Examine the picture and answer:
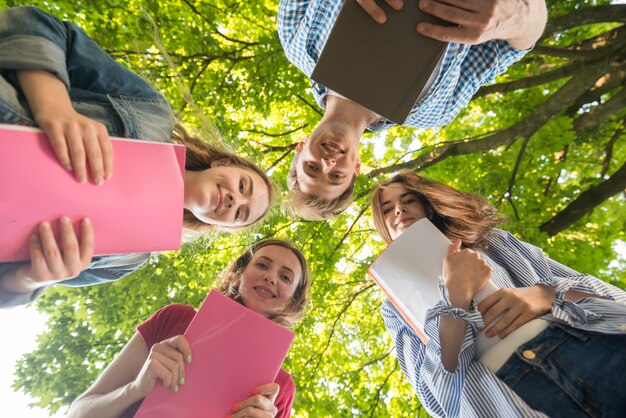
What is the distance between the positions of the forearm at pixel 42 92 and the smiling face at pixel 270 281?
5.23ft

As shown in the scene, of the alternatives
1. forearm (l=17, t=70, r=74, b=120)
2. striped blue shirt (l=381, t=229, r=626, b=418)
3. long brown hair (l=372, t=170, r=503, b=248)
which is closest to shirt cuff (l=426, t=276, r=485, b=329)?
striped blue shirt (l=381, t=229, r=626, b=418)

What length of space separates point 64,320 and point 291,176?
3.30m

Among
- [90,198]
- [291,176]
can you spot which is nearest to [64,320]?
[291,176]

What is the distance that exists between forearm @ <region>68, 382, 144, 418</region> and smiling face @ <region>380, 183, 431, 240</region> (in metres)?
1.57

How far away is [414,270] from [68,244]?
1.37 metres

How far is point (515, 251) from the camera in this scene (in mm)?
1966

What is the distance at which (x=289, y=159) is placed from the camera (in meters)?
4.88

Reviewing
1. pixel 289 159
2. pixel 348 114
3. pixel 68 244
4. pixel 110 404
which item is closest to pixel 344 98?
pixel 348 114

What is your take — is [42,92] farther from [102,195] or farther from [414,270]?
[414,270]

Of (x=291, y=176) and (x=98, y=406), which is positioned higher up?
(x=291, y=176)

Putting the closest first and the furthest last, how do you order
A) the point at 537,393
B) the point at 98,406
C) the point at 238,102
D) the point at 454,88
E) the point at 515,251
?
the point at 537,393, the point at 98,406, the point at 515,251, the point at 454,88, the point at 238,102

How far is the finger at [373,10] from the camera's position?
4.16 ft

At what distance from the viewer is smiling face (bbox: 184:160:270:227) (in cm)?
179

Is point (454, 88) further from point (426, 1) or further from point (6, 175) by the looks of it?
point (6, 175)
